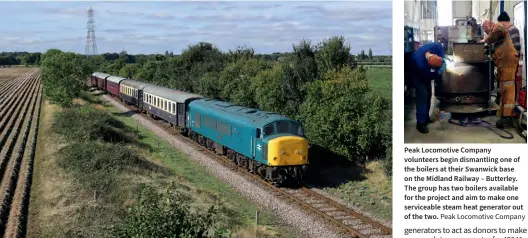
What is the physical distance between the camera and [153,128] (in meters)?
40.6

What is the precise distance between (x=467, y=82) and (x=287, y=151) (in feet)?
39.6

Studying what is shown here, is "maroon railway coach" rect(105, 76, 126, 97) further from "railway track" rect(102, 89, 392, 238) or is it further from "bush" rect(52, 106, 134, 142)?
"railway track" rect(102, 89, 392, 238)

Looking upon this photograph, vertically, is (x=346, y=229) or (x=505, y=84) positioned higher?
(x=505, y=84)

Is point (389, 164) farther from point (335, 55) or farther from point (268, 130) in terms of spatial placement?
point (335, 55)

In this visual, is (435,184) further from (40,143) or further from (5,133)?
(5,133)

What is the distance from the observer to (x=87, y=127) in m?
32.8

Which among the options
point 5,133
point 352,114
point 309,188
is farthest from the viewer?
point 5,133

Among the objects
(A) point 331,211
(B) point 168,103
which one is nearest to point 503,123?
(A) point 331,211

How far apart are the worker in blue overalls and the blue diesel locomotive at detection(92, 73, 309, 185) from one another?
1173 cm

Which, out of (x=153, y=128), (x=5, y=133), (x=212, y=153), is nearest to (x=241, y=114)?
(x=212, y=153)

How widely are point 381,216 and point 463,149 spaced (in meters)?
9.76

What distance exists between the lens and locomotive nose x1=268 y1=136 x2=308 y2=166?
22.2 meters

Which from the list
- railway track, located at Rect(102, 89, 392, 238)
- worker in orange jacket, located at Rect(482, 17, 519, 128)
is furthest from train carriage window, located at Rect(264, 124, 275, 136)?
worker in orange jacket, located at Rect(482, 17, 519, 128)

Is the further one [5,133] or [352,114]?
[5,133]
